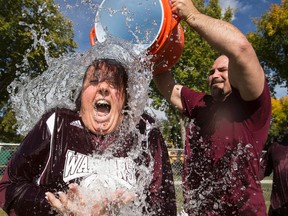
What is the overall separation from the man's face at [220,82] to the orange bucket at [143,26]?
0.38 metres

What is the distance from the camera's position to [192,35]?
2094cm

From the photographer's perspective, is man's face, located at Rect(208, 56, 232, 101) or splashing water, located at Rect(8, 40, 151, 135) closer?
splashing water, located at Rect(8, 40, 151, 135)

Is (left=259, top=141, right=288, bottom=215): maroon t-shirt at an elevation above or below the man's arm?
below

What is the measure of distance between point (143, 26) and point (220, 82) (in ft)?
2.50

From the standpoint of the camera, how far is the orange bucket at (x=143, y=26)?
281cm

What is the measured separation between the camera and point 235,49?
7.97 ft

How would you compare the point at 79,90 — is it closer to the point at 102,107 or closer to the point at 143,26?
the point at 102,107

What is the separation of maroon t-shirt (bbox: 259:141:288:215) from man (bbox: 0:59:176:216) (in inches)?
107

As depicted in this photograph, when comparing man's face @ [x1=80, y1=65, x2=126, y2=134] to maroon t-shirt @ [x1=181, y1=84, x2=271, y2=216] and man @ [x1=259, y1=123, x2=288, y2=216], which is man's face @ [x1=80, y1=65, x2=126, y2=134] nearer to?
maroon t-shirt @ [x1=181, y1=84, x2=271, y2=216]

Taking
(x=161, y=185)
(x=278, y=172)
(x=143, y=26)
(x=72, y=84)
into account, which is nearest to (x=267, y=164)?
(x=278, y=172)

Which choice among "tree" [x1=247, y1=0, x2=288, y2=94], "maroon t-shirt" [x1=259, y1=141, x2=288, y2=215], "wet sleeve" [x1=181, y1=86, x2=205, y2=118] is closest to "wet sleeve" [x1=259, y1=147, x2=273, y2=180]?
"maroon t-shirt" [x1=259, y1=141, x2=288, y2=215]

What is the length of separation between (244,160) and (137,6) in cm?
138

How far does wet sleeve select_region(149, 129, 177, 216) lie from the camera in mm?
2285

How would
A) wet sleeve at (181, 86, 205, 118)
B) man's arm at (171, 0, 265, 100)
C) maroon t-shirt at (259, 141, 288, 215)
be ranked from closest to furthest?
man's arm at (171, 0, 265, 100)
wet sleeve at (181, 86, 205, 118)
maroon t-shirt at (259, 141, 288, 215)
